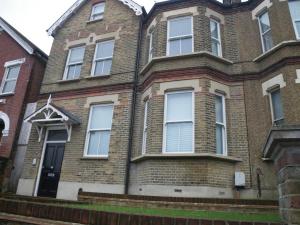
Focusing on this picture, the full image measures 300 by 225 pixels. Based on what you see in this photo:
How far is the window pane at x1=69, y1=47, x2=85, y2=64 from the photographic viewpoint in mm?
13499

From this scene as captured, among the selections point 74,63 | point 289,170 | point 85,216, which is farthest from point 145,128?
point 289,170

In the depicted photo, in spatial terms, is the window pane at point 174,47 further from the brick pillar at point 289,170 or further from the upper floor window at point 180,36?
the brick pillar at point 289,170

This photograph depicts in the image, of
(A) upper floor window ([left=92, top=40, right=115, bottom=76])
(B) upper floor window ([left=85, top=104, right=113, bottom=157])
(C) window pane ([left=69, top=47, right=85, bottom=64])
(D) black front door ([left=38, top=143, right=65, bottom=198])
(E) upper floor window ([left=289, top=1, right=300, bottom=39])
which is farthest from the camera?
(C) window pane ([left=69, top=47, right=85, bottom=64])

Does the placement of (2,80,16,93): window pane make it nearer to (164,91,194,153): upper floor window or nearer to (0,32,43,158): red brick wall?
(0,32,43,158): red brick wall

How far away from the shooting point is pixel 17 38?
15047 millimetres

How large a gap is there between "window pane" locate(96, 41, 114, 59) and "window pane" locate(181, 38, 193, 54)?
12.2 ft

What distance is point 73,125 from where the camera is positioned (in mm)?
11594

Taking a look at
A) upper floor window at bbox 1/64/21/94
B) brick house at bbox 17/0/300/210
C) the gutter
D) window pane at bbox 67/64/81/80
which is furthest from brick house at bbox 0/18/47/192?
the gutter

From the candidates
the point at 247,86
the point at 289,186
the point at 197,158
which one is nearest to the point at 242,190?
the point at 197,158

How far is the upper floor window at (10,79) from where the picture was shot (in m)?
14.4

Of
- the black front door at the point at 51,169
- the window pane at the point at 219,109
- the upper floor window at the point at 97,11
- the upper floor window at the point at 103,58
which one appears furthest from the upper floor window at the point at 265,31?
the black front door at the point at 51,169

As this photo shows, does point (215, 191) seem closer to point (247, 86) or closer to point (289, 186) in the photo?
point (247, 86)

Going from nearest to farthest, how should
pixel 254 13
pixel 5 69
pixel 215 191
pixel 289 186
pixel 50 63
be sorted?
pixel 289 186, pixel 215 191, pixel 254 13, pixel 50 63, pixel 5 69

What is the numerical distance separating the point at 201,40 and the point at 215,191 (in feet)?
19.4
